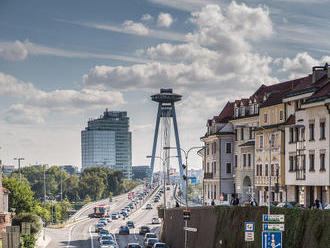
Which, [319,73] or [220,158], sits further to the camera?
[220,158]

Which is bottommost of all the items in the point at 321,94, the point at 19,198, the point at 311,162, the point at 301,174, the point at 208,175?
the point at 19,198

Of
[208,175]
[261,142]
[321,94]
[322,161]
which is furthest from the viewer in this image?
[208,175]

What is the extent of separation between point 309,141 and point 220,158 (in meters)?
40.6

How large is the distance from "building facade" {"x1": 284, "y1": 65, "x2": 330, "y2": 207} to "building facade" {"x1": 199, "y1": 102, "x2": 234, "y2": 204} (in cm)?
2809

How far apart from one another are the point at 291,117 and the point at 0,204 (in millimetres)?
35121

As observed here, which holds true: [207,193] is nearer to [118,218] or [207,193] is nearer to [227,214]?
[227,214]

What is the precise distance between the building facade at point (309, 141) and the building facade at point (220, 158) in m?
28.1

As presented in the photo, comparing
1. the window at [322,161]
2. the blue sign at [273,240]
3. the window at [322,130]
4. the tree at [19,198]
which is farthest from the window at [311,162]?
the tree at [19,198]

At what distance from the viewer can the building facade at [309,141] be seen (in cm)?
7706

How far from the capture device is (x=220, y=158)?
395 feet

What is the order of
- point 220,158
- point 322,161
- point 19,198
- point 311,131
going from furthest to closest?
point 19,198, point 220,158, point 311,131, point 322,161

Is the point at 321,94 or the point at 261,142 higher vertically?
the point at 321,94

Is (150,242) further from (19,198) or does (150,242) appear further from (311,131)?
(19,198)

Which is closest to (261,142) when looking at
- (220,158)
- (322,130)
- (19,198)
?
(220,158)
